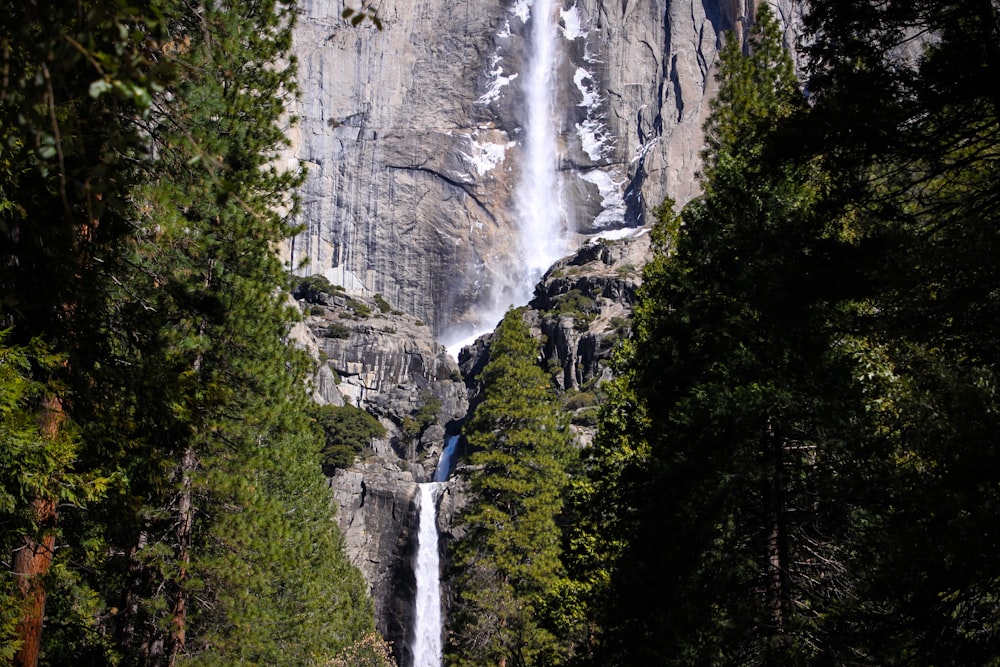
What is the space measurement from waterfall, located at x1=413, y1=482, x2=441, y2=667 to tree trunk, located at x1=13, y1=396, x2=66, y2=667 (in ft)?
110

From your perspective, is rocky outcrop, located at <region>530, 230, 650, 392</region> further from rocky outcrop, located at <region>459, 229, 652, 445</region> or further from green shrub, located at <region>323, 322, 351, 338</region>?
green shrub, located at <region>323, 322, 351, 338</region>

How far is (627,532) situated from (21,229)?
869cm

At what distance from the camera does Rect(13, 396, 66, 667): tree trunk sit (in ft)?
16.8

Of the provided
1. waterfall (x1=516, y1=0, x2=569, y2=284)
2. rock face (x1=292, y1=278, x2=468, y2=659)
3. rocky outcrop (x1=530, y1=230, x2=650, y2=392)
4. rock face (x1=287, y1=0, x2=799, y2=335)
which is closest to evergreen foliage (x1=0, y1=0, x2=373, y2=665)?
rock face (x1=292, y1=278, x2=468, y2=659)

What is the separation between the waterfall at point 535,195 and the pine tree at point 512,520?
7414 centimetres

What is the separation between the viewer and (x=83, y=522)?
775cm

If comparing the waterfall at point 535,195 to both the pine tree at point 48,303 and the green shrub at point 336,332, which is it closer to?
the green shrub at point 336,332

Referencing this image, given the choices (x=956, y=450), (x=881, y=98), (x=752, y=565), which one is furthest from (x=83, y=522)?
(x=881, y=98)

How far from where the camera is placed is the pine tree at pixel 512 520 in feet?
54.3

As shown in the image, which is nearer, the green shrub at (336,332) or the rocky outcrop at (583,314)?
the rocky outcrop at (583,314)

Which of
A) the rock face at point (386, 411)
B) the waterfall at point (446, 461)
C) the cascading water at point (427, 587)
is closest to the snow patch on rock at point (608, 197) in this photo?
the rock face at point (386, 411)

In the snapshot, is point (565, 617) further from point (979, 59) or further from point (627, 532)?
point (979, 59)

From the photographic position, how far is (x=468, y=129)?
10125 centimetres

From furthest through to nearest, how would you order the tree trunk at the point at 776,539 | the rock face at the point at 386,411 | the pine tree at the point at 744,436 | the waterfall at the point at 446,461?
the waterfall at the point at 446,461
the rock face at the point at 386,411
the tree trunk at the point at 776,539
the pine tree at the point at 744,436
